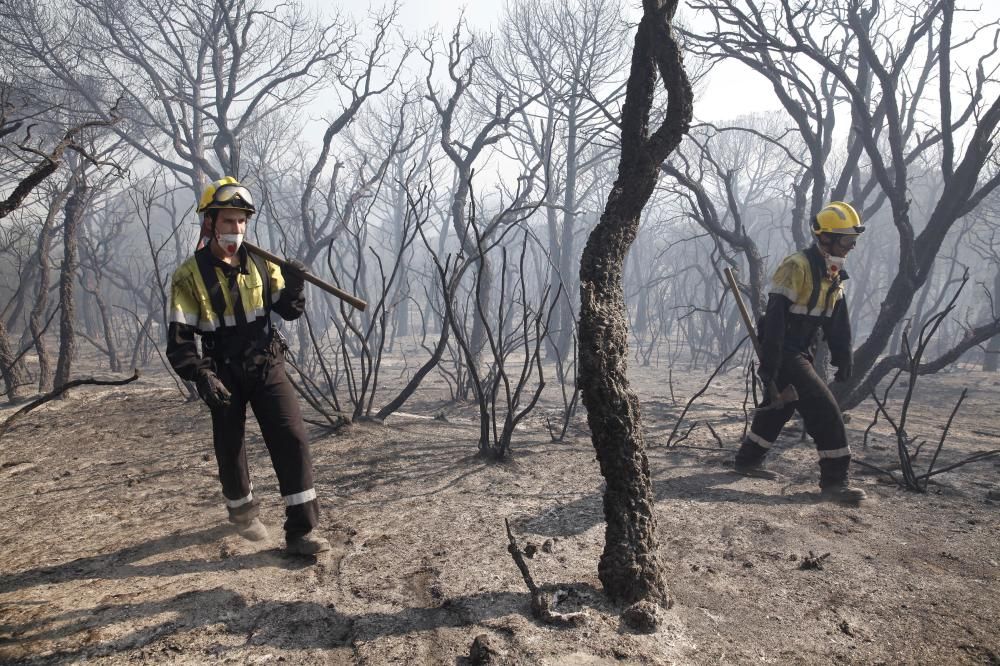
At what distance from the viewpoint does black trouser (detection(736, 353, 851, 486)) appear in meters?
3.30

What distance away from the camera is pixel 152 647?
1775mm

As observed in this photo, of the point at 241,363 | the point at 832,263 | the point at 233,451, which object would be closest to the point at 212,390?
the point at 241,363

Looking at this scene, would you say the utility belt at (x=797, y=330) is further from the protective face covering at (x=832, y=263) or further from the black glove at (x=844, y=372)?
the black glove at (x=844, y=372)

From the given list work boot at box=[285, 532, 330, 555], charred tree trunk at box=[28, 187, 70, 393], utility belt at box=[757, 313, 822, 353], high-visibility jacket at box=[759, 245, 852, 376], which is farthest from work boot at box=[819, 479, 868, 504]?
charred tree trunk at box=[28, 187, 70, 393]

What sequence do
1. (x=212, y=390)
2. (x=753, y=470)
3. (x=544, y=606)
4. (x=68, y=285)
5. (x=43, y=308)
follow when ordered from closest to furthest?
(x=544, y=606)
(x=212, y=390)
(x=753, y=470)
(x=68, y=285)
(x=43, y=308)

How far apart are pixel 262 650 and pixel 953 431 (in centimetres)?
654

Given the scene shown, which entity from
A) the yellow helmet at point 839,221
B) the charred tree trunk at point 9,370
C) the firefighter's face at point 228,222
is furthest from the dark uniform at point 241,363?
the charred tree trunk at point 9,370

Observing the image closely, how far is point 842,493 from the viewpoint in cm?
321

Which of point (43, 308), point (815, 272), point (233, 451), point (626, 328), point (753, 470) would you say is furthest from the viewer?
point (43, 308)

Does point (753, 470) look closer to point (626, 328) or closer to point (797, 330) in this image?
point (797, 330)

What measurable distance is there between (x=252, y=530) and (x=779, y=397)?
10.1ft

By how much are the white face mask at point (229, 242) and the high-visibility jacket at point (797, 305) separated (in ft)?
9.74

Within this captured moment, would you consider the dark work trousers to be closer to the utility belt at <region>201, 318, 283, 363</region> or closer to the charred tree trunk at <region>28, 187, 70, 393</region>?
the utility belt at <region>201, 318, 283, 363</region>

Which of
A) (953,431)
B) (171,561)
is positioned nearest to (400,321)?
(953,431)
